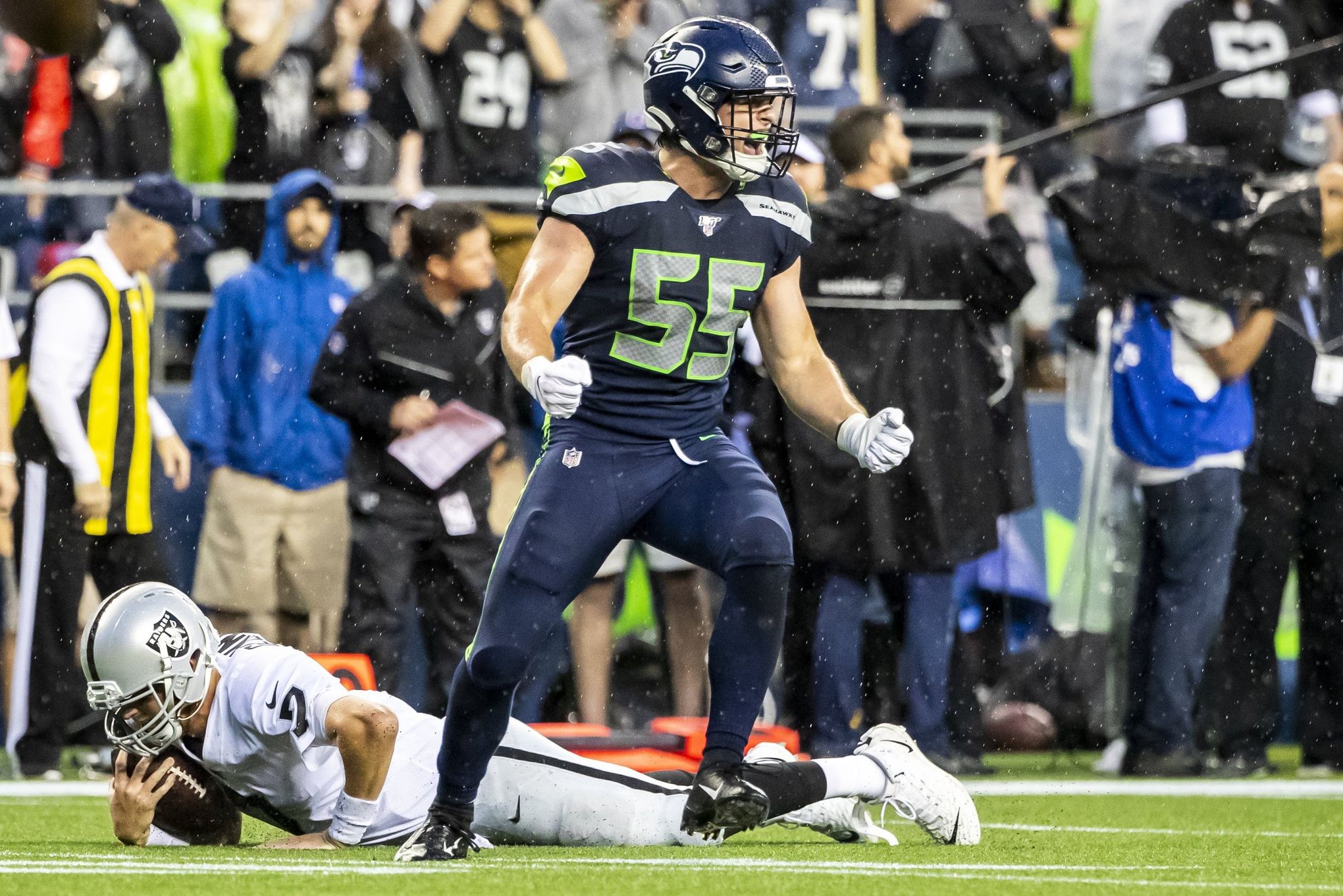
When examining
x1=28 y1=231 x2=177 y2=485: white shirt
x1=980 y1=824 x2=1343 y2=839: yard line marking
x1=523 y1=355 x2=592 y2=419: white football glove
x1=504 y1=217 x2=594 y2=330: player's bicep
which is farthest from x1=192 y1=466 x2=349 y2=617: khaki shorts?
x1=523 y1=355 x2=592 y2=419: white football glove

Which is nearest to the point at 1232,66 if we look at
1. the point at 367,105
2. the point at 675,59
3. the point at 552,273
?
the point at 367,105

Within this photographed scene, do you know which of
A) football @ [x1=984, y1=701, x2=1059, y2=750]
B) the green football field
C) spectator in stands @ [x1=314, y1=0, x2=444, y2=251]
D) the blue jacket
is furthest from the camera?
spectator in stands @ [x1=314, y1=0, x2=444, y2=251]

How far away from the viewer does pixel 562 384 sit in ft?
15.3

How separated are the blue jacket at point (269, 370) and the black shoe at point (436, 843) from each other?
406 cm

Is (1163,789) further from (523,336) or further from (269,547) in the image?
(523,336)

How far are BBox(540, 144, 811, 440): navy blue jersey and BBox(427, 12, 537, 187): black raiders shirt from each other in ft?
15.8

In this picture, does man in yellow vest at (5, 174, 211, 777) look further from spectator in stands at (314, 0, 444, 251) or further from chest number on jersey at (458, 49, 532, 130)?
chest number on jersey at (458, 49, 532, 130)

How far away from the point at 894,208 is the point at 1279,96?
269 cm

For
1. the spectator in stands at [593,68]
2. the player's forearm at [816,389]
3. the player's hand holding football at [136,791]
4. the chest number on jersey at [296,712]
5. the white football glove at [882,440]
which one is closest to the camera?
the chest number on jersey at [296,712]

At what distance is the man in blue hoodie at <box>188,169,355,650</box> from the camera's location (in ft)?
29.4

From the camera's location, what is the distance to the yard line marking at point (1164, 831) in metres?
6.19

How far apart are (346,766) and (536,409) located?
150 inches

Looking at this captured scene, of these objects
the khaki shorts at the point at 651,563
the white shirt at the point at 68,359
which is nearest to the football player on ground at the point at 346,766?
the khaki shorts at the point at 651,563

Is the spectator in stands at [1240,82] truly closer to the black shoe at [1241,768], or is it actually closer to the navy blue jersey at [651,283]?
the black shoe at [1241,768]
